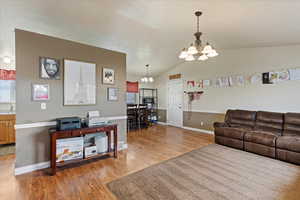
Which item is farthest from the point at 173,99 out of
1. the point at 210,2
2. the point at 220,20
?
the point at 210,2

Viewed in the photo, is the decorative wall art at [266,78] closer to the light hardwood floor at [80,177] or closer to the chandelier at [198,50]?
the chandelier at [198,50]

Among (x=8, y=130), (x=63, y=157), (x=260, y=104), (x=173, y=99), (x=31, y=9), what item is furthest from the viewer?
(x=173, y=99)

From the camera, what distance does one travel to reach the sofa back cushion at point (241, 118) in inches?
153

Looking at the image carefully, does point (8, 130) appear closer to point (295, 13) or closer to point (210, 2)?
point (210, 2)

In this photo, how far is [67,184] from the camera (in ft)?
7.11

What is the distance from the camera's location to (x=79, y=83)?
3.03 metres

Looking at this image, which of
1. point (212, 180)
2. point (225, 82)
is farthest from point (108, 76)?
point (225, 82)

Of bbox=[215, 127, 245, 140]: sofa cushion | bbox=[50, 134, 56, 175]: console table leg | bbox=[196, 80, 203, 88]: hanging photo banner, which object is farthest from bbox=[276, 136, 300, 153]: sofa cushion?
bbox=[50, 134, 56, 175]: console table leg

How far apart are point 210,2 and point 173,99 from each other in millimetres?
4679

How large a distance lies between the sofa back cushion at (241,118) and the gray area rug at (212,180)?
1.06 metres

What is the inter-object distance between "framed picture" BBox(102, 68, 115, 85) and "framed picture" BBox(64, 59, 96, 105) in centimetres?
23

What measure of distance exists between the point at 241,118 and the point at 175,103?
9.54 feet

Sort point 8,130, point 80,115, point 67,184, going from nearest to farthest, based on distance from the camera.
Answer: point 67,184 < point 80,115 < point 8,130

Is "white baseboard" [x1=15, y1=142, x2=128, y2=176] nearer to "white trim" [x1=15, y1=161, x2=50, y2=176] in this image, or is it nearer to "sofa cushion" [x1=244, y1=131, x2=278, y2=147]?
"white trim" [x1=15, y1=161, x2=50, y2=176]
